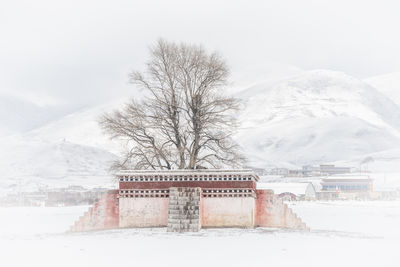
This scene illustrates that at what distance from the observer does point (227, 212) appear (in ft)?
87.2

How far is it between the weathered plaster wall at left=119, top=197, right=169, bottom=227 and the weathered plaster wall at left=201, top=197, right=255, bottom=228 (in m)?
1.93

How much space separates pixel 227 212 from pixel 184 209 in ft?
7.14

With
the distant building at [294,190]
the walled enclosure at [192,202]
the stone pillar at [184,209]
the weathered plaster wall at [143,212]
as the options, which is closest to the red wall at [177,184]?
the walled enclosure at [192,202]

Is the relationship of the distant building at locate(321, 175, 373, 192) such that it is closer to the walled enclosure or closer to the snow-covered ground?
the snow-covered ground

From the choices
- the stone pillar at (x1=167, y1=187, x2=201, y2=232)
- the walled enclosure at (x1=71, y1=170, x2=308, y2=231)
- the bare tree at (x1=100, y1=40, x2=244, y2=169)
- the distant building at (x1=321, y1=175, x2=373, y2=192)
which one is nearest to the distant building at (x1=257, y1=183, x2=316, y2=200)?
the distant building at (x1=321, y1=175, x2=373, y2=192)

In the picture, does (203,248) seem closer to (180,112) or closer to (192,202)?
(192,202)

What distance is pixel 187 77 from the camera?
111 feet

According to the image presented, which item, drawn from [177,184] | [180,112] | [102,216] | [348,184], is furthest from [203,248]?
[348,184]

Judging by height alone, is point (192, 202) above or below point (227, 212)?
above

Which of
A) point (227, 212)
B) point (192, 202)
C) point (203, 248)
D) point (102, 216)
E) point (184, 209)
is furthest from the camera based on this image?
point (102, 216)

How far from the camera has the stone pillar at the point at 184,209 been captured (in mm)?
24938

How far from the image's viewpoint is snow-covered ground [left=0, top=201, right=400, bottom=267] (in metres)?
18.0

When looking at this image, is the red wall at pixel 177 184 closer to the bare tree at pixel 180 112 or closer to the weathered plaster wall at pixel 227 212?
the weathered plaster wall at pixel 227 212

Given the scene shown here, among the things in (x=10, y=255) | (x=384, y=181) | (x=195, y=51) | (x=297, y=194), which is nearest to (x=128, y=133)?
(x=195, y=51)
